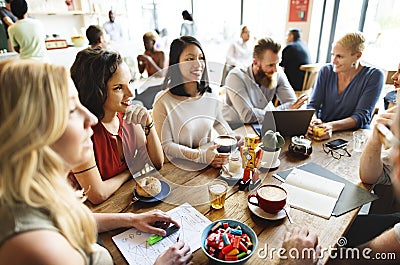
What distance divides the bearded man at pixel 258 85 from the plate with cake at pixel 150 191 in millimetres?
967

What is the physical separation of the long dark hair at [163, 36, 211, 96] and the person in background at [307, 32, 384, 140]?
86 cm

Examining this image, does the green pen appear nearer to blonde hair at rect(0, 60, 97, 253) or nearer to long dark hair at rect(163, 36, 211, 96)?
blonde hair at rect(0, 60, 97, 253)

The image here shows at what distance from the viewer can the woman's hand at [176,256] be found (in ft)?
2.56

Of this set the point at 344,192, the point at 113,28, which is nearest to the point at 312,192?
the point at 344,192

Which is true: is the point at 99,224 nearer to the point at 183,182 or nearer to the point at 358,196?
the point at 183,182

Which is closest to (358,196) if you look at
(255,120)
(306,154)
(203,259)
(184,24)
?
(306,154)

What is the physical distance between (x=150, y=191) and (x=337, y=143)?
1056 mm

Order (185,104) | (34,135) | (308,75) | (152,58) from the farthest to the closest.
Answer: (152,58), (308,75), (185,104), (34,135)

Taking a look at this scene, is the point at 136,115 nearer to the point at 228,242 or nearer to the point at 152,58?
the point at 228,242

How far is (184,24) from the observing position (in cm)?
532

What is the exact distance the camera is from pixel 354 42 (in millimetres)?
1892

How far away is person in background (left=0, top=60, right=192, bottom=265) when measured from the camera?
1.73ft

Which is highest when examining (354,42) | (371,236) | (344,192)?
(354,42)

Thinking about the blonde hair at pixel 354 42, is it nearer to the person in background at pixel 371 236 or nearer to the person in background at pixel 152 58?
the person in background at pixel 371 236
